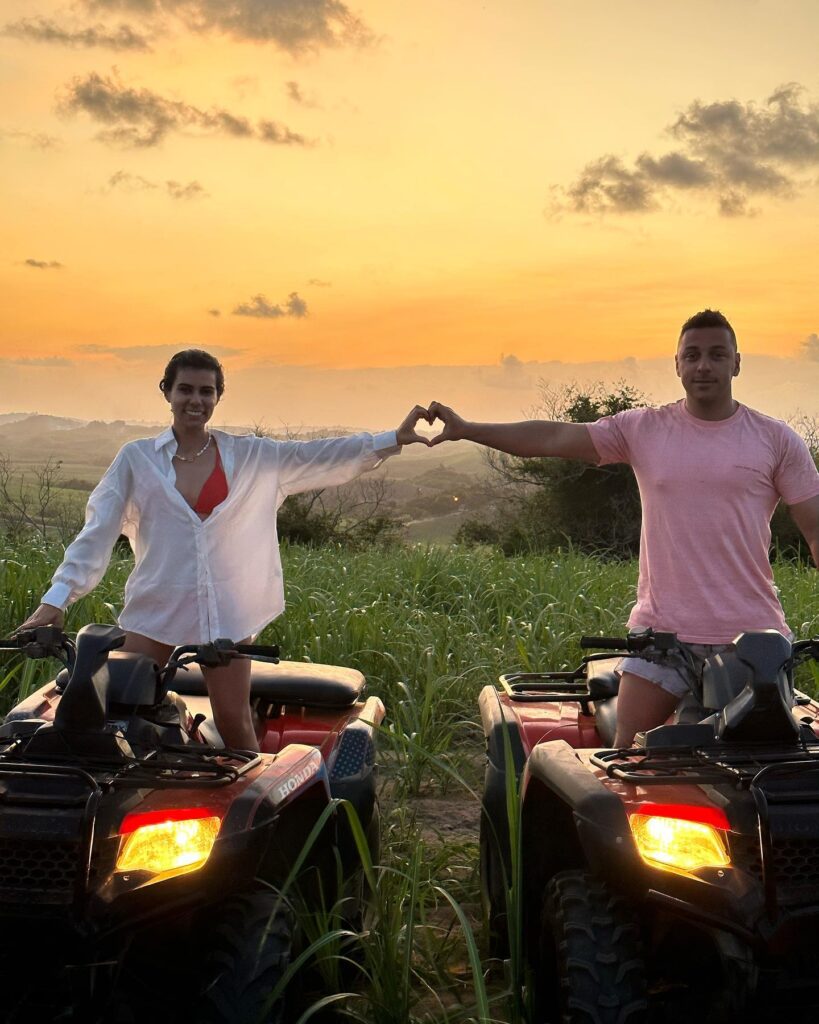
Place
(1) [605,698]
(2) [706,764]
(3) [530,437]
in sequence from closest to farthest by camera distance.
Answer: (2) [706,764] → (1) [605,698] → (3) [530,437]

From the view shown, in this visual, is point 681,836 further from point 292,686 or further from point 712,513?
point 292,686

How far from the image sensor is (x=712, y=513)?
3.45 m

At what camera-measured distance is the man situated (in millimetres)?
3375

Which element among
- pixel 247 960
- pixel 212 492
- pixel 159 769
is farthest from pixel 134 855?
pixel 212 492

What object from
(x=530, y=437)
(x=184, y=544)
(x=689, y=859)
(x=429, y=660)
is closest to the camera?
(x=689, y=859)

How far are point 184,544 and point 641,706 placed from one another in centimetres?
158

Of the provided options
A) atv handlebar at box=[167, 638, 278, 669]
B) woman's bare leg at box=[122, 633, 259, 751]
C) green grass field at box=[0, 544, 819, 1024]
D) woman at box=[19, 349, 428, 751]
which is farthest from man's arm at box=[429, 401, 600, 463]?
atv handlebar at box=[167, 638, 278, 669]

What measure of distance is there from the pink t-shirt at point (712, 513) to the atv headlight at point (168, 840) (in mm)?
1451

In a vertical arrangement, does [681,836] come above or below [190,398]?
below

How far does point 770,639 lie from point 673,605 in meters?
0.70

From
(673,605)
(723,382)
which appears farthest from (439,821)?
(723,382)

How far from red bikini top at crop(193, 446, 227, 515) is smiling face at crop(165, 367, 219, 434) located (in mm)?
172

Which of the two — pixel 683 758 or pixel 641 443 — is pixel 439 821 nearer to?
pixel 641 443

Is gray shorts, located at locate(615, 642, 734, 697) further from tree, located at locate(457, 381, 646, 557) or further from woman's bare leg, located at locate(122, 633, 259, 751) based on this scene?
tree, located at locate(457, 381, 646, 557)
